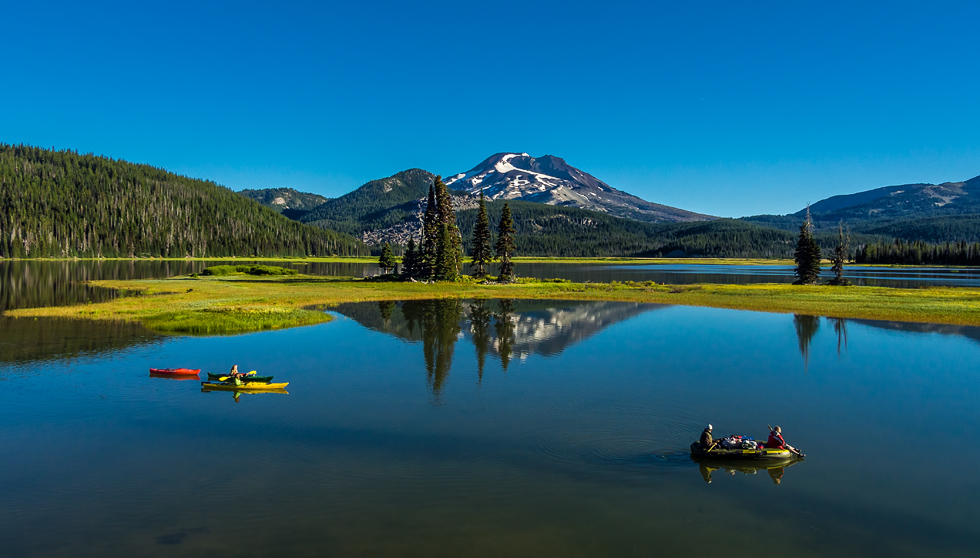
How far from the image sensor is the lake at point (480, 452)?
13.0 m

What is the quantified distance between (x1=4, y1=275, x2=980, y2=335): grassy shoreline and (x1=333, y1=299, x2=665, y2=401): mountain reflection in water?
5.89 meters

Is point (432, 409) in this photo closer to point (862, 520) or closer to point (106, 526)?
point (106, 526)

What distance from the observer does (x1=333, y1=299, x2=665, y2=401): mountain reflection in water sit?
35.3 m

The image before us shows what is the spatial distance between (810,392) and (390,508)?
70.1 feet

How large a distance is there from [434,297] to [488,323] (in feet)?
82.6

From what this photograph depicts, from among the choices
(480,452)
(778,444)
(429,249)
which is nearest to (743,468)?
(778,444)

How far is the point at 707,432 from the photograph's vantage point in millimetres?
17750

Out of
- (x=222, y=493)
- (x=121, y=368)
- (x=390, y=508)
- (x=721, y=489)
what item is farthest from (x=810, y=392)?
(x=121, y=368)

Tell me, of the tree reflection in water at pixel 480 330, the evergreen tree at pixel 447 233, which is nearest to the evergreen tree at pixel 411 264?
the evergreen tree at pixel 447 233

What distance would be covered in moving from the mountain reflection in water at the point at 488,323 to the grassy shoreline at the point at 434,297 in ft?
19.3

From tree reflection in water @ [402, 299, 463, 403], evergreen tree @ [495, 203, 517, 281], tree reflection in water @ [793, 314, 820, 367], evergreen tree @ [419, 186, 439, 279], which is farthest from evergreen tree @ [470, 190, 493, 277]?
tree reflection in water @ [793, 314, 820, 367]

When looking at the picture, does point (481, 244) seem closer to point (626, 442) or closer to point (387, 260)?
point (387, 260)

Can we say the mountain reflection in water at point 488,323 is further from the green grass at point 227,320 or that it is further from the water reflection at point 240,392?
the water reflection at point 240,392

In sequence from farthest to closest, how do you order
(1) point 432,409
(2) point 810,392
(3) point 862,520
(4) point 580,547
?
1. (2) point 810,392
2. (1) point 432,409
3. (3) point 862,520
4. (4) point 580,547
